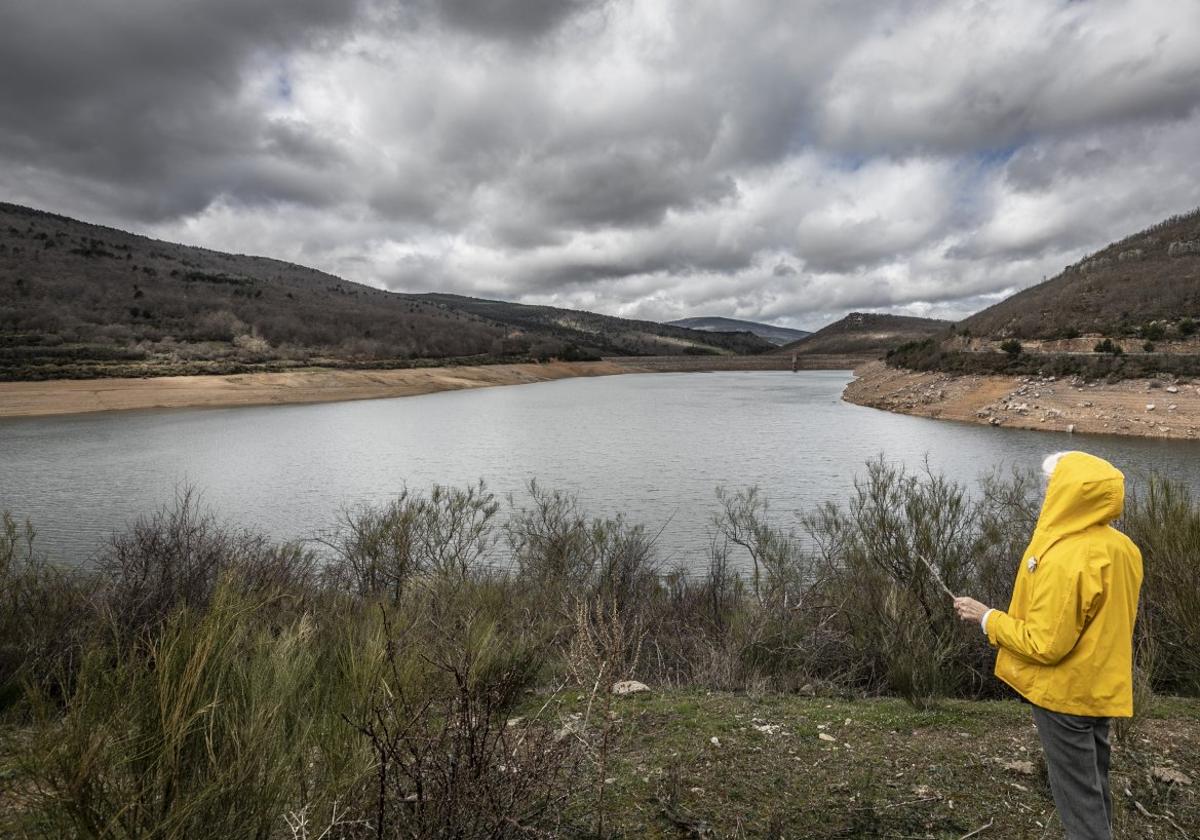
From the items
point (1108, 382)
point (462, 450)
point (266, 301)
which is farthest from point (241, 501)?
point (266, 301)

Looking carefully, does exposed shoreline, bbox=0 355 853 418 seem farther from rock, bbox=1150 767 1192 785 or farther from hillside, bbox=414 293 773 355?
hillside, bbox=414 293 773 355

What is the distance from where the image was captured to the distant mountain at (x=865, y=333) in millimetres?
142375

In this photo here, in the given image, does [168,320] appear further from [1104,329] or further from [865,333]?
[865,333]

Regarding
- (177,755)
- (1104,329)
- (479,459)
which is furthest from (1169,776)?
(1104,329)

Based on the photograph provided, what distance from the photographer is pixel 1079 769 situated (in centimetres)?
250

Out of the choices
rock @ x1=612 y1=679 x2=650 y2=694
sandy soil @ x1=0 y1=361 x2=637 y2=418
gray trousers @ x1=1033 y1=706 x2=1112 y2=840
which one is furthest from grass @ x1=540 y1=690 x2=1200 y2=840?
sandy soil @ x1=0 y1=361 x2=637 y2=418

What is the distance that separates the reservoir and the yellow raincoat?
992 centimetres

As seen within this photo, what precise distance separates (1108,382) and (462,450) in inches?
1191

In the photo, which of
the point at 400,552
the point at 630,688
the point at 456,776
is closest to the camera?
the point at 456,776

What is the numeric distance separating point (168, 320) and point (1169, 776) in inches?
3342

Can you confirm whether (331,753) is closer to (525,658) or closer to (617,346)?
(525,658)

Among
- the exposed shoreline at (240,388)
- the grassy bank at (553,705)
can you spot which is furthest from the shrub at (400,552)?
the exposed shoreline at (240,388)

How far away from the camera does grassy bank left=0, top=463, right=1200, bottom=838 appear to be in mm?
2111

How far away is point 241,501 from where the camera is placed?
55.5 feet
